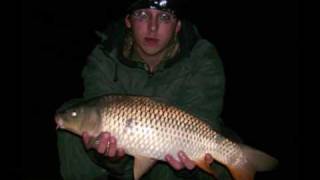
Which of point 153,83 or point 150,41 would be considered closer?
point 150,41

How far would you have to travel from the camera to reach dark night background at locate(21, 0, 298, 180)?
5848 mm

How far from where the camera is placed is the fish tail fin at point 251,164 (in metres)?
2.31

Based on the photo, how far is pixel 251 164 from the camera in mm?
2328

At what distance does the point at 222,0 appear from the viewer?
1900 cm

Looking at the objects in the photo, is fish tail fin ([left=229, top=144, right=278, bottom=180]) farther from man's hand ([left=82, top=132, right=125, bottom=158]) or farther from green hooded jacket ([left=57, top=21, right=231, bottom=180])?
man's hand ([left=82, top=132, right=125, bottom=158])

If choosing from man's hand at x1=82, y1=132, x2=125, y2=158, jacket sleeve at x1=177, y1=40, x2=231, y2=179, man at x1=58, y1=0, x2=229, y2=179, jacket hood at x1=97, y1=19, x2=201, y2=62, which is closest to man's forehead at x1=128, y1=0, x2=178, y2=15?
man at x1=58, y1=0, x2=229, y2=179

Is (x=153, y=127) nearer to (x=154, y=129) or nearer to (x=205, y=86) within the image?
(x=154, y=129)

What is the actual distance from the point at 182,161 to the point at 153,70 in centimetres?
75

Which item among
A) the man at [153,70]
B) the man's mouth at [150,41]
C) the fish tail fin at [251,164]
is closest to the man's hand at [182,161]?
the fish tail fin at [251,164]

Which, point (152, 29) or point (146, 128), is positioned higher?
point (152, 29)

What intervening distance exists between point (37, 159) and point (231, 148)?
9.53 ft

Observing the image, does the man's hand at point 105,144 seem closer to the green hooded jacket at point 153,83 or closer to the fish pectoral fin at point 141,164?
the fish pectoral fin at point 141,164

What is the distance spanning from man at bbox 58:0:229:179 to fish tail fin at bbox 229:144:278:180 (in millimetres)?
Result: 300

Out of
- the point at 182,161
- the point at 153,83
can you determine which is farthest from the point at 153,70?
the point at 182,161
